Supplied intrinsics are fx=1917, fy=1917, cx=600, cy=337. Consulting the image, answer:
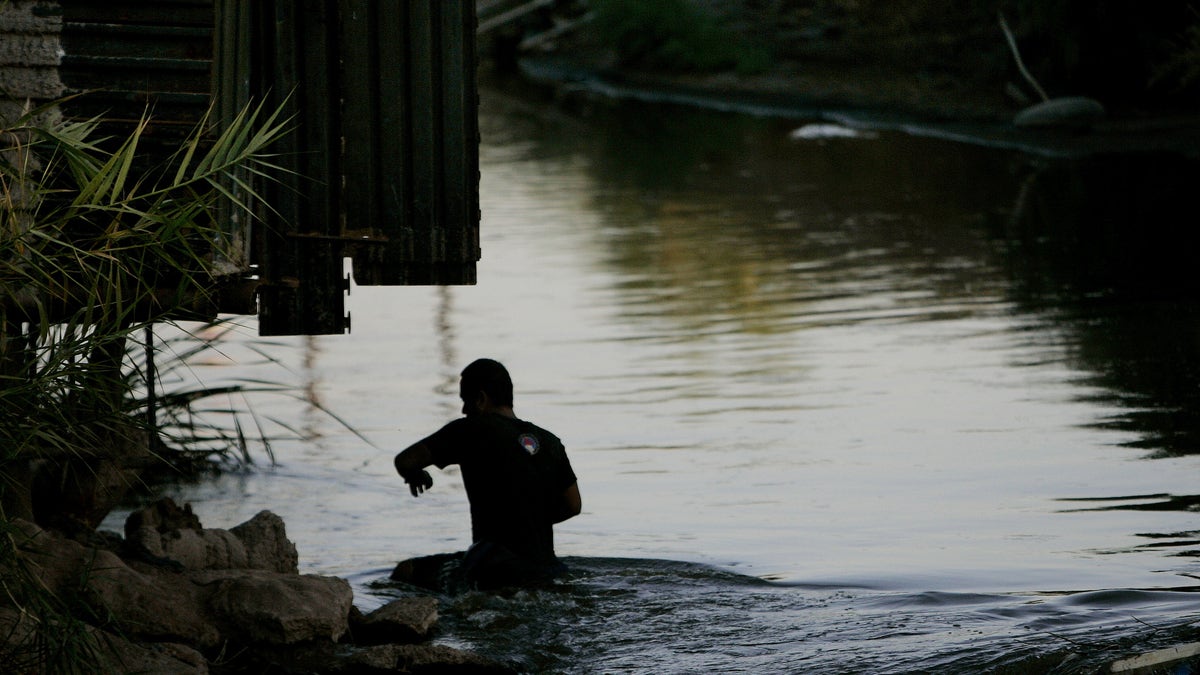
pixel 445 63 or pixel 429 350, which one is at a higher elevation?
pixel 445 63

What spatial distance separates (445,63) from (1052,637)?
392 centimetres

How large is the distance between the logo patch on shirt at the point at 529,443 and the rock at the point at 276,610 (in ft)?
3.50

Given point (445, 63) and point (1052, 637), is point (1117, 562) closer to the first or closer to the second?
point (1052, 637)

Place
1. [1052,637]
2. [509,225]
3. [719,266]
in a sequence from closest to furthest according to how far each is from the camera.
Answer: [1052,637], [719,266], [509,225]

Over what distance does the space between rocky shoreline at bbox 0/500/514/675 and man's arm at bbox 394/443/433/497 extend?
478mm

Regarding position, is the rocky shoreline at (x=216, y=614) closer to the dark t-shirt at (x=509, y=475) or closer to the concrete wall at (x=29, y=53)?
the dark t-shirt at (x=509, y=475)

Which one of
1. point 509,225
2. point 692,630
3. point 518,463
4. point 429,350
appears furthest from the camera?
point 509,225

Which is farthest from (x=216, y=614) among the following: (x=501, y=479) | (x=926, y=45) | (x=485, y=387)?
(x=926, y=45)

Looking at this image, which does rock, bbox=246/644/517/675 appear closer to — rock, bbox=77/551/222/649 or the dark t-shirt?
rock, bbox=77/551/222/649

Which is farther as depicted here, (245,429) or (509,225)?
(509,225)

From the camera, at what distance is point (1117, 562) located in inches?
324

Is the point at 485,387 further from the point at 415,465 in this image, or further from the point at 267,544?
the point at 267,544

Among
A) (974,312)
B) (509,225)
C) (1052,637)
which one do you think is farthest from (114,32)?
(509,225)

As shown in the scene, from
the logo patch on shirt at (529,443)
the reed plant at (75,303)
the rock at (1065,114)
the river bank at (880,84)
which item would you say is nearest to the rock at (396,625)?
the logo patch on shirt at (529,443)
